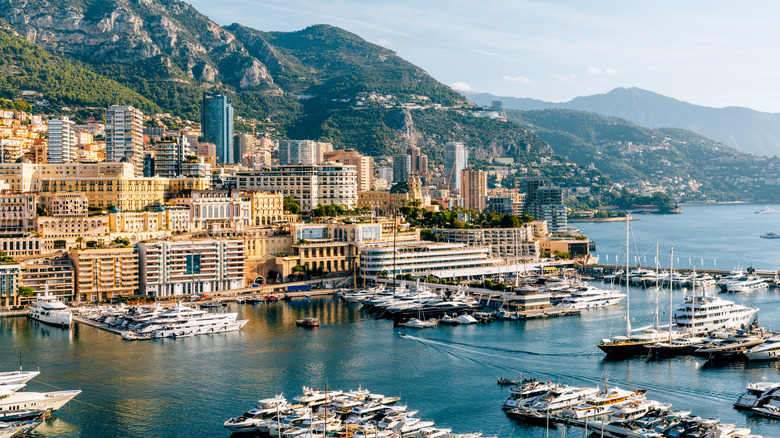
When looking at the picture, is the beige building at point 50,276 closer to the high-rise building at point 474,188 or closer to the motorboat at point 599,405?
the motorboat at point 599,405

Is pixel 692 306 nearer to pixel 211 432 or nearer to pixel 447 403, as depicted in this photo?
pixel 447 403

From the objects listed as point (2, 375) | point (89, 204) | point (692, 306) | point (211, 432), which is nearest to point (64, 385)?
point (2, 375)

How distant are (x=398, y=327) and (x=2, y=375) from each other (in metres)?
25.4

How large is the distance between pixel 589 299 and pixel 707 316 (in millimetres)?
13965

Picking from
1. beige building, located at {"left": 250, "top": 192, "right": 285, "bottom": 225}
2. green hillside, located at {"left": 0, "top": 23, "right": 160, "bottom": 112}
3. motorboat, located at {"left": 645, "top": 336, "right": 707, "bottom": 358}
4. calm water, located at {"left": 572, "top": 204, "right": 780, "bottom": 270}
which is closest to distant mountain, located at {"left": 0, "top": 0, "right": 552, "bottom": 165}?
green hillside, located at {"left": 0, "top": 23, "right": 160, "bottom": 112}

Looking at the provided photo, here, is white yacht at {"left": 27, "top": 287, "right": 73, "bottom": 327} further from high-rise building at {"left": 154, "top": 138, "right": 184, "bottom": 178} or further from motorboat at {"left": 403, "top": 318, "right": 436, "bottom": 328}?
high-rise building at {"left": 154, "top": 138, "right": 184, "bottom": 178}

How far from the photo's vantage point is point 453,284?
7356 centimetres

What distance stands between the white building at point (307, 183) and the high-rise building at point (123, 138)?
43.9ft

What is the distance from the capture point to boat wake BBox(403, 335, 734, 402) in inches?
1545

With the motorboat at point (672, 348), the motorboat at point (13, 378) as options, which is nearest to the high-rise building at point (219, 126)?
the motorboat at point (672, 348)

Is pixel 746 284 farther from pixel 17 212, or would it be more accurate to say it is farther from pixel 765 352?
pixel 17 212

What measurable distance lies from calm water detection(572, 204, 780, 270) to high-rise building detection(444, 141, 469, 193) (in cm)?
2542

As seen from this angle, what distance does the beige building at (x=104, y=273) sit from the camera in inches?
2534

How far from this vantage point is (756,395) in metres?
37.2
